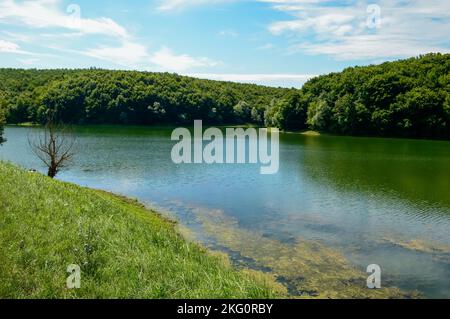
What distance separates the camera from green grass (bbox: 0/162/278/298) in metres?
8.70

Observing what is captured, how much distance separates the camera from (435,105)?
8956 centimetres

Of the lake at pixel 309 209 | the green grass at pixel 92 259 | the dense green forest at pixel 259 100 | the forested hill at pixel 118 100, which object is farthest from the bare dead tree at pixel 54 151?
the forested hill at pixel 118 100

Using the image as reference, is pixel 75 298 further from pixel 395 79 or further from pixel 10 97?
pixel 10 97

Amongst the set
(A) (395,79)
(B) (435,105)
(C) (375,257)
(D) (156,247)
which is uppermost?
(A) (395,79)

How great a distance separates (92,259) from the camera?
10.1m

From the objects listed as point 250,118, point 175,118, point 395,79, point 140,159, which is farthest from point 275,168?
point 250,118

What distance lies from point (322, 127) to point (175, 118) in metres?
54.8

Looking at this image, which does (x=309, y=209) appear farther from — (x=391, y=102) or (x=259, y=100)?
(x=259, y=100)

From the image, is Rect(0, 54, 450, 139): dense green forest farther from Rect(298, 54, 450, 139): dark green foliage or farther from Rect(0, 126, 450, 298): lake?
Rect(0, 126, 450, 298): lake

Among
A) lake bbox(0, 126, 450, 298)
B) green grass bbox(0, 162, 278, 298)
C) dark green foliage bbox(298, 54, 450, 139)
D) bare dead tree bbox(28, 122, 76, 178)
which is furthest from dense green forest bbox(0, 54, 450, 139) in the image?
green grass bbox(0, 162, 278, 298)

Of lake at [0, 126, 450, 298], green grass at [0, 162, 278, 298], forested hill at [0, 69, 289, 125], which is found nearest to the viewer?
green grass at [0, 162, 278, 298]

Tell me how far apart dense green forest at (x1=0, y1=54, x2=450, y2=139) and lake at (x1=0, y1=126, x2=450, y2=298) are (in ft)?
125

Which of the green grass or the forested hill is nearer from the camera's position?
the green grass

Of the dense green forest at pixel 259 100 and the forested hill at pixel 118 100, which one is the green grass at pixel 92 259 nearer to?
the dense green forest at pixel 259 100
